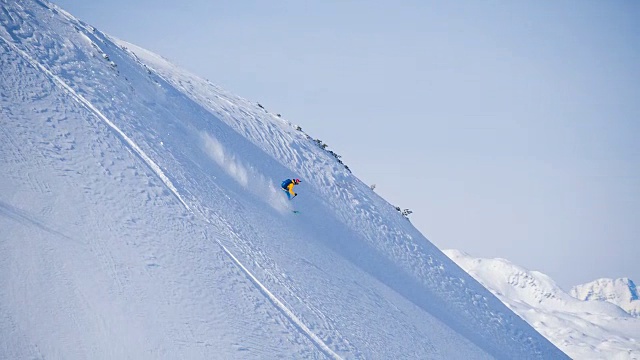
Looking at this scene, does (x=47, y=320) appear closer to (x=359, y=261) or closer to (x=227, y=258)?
(x=227, y=258)

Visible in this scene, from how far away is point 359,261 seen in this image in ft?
76.0

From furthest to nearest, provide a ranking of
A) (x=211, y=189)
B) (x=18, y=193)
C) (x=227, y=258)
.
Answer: (x=211, y=189) < (x=227, y=258) < (x=18, y=193)

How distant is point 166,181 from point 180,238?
2957 millimetres

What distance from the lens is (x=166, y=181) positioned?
753 inches

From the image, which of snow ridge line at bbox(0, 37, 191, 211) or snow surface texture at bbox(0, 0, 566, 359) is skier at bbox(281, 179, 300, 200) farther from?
snow ridge line at bbox(0, 37, 191, 211)

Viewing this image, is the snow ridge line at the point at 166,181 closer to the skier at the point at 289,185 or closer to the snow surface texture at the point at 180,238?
the snow surface texture at the point at 180,238

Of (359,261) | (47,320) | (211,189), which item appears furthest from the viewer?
(359,261)

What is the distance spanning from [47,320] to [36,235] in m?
2.84

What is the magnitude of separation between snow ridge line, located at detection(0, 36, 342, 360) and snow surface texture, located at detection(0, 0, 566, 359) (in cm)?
6

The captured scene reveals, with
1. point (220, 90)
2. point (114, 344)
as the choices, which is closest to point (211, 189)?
point (114, 344)

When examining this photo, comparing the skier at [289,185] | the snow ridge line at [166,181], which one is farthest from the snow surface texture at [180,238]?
the skier at [289,185]

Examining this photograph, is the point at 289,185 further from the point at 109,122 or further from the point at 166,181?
the point at 109,122

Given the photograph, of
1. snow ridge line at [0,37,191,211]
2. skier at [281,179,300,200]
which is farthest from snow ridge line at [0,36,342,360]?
skier at [281,179,300,200]

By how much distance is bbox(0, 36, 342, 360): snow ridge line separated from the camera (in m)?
15.8
